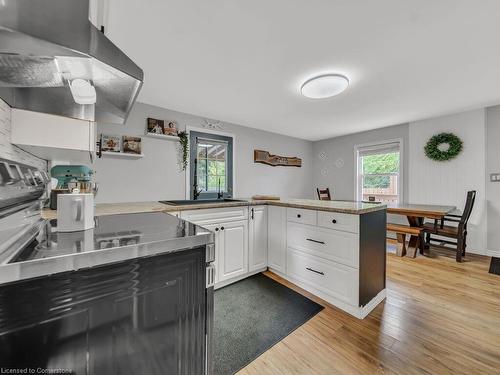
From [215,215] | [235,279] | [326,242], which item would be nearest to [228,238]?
[215,215]

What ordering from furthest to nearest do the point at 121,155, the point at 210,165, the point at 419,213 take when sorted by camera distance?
the point at 210,165 → the point at 419,213 → the point at 121,155

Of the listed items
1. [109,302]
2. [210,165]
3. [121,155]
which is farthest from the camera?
[210,165]

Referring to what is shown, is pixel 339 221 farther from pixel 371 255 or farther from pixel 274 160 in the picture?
pixel 274 160

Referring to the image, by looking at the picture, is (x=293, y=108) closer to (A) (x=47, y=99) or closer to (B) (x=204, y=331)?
(A) (x=47, y=99)

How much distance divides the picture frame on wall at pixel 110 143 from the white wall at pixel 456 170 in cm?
475

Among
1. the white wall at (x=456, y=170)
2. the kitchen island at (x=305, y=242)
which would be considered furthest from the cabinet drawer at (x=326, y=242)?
the white wall at (x=456, y=170)

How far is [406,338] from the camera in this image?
1.46m

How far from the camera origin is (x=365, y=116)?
11.2 ft

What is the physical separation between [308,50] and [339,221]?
58.7 inches

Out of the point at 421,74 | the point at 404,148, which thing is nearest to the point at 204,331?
the point at 421,74

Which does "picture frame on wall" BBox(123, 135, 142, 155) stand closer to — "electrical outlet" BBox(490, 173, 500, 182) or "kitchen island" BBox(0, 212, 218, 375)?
"kitchen island" BBox(0, 212, 218, 375)

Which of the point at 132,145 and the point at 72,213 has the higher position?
the point at 132,145

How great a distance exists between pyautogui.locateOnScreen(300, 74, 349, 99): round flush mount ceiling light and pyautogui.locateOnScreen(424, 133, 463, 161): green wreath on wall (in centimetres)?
248

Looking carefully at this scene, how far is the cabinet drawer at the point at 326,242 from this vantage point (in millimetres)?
1700
